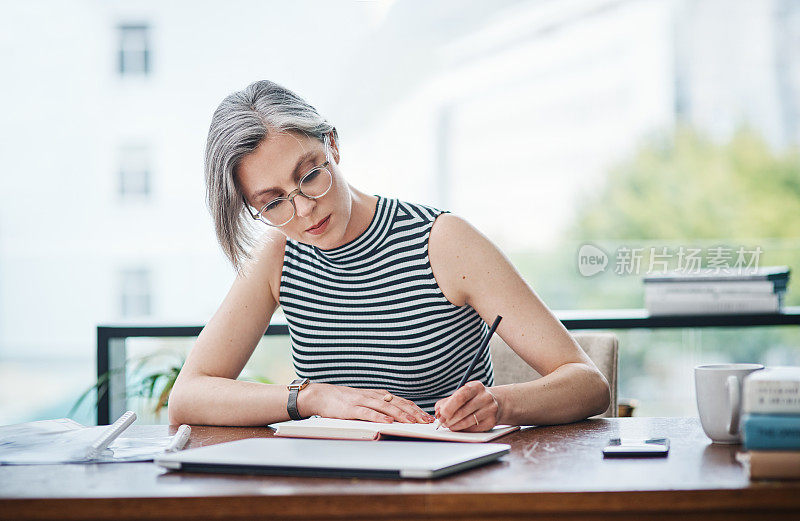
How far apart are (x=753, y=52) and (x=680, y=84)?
115cm


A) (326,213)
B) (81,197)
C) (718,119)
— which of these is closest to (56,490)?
(326,213)

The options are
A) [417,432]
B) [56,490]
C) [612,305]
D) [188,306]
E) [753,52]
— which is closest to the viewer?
[56,490]

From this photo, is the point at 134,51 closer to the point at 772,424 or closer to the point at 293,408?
the point at 293,408

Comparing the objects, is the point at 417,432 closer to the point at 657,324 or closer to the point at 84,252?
the point at 657,324

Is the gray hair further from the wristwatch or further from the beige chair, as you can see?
the beige chair

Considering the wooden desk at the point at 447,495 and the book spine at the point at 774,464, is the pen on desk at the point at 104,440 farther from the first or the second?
the book spine at the point at 774,464

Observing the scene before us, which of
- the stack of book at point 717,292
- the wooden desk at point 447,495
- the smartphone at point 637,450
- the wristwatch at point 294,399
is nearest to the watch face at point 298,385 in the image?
the wristwatch at point 294,399

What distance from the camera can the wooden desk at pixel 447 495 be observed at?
2.69 ft

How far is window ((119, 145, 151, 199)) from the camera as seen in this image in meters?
10.4

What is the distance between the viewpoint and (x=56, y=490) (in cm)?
89

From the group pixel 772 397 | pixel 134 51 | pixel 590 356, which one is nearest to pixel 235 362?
pixel 590 356

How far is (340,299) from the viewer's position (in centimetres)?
155

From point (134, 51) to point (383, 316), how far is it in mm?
10270

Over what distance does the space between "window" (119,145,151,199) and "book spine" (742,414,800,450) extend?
10.3 m
